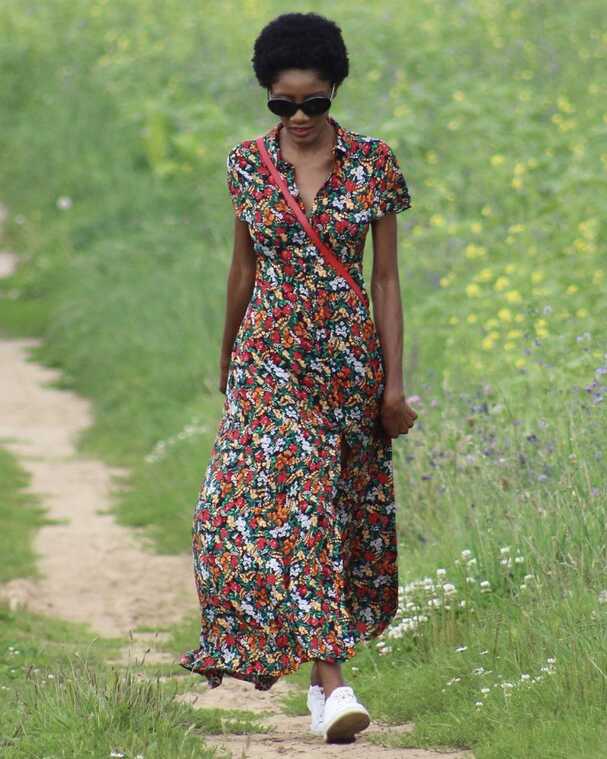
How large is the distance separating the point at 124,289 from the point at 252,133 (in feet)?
4.99

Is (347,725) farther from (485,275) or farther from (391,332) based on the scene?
(485,275)

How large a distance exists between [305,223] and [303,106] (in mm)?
319

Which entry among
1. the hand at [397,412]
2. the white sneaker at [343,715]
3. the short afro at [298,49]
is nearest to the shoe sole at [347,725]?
the white sneaker at [343,715]

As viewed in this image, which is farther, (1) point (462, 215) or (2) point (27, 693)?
(1) point (462, 215)

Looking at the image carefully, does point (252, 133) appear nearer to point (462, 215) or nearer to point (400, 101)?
point (400, 101)

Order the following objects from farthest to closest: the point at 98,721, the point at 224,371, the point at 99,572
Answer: the point at 99,572, the point at 224,371, the point at 98,721

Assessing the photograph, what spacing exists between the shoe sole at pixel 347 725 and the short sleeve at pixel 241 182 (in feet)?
4.48

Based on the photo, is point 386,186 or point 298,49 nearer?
point 298,49

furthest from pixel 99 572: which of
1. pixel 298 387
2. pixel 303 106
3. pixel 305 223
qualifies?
pixel 303 106

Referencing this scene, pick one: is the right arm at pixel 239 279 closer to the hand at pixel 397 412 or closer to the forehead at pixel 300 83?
Answer: the forehead at pixel 300 83

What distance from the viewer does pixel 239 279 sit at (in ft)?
15.2

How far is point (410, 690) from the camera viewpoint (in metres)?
4.95

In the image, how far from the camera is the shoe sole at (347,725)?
4.26 meters

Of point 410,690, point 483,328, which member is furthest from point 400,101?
point 410,690
